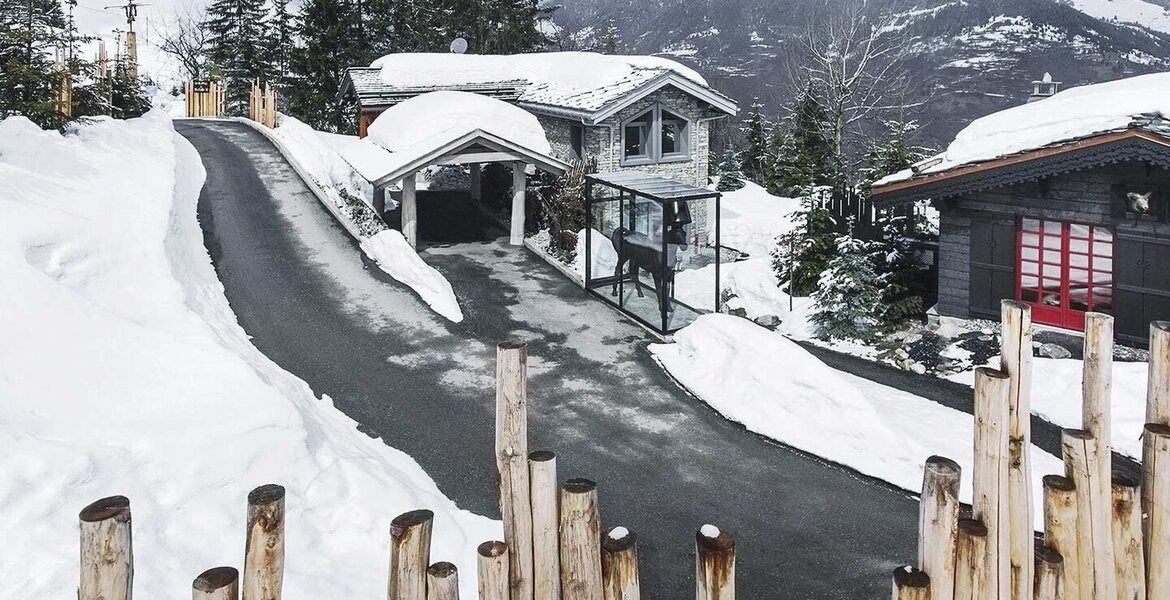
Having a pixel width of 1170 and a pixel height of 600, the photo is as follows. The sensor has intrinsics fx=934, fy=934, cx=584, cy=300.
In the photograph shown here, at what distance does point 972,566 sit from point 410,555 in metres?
2.46

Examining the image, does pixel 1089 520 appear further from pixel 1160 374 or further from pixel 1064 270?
pixel 1064 270

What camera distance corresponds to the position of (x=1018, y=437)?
4.32 m

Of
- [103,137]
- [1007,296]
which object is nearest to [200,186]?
[103,137]

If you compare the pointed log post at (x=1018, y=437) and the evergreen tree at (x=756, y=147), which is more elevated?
the evergreen tree at (x=756, y=147)

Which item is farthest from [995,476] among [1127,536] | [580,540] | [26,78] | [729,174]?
[729,174]

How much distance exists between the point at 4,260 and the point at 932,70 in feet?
310

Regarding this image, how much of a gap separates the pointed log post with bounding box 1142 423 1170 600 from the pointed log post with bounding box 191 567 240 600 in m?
4.27

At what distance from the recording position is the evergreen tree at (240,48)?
186ft

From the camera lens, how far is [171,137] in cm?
3250

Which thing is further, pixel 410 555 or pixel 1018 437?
pixel 1018 437

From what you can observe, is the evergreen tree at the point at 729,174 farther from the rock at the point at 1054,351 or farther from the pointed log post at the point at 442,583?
the pointed log post at the point at 442,583

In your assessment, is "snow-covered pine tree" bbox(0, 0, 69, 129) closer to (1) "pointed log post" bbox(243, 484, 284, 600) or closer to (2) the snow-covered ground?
(2) the snow-covered ground

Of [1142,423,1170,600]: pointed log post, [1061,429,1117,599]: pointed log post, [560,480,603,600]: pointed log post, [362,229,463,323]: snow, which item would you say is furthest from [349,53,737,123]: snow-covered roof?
[560,480,603,600]: pointed log post

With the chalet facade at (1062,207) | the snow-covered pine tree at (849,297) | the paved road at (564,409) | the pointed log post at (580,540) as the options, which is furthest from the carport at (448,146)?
the pointed log post at (580,540)
